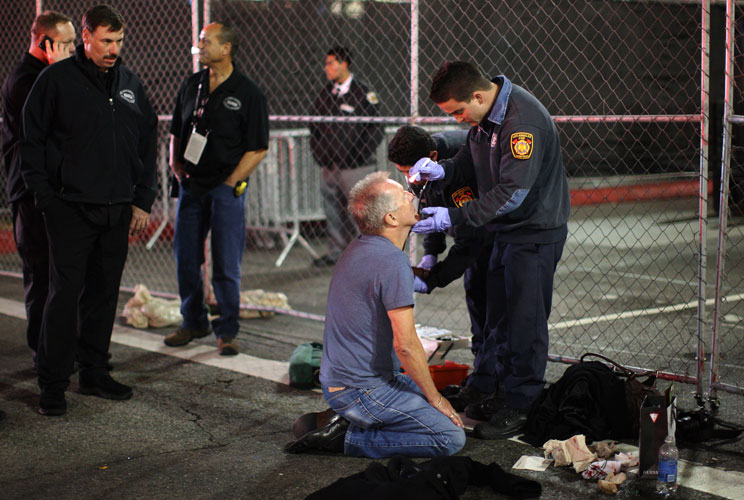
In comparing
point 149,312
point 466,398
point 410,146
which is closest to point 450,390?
point 466,398

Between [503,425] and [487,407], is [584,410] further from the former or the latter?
[487,407]

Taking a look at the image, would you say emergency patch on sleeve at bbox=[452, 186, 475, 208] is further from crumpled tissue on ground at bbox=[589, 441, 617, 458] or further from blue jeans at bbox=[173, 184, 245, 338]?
blue jeans at bbox=[173, 184, 245, 338]

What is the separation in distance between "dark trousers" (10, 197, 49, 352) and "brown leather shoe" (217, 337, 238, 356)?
4.03ft

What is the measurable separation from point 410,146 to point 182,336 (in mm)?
2573

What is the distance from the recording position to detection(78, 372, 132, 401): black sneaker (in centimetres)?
525

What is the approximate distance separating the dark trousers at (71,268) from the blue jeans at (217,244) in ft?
3.05

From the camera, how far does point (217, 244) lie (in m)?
6.14

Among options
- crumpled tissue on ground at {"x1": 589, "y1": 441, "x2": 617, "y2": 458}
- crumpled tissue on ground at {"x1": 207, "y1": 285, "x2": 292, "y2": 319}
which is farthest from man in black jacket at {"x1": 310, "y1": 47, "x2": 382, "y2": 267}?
crumpled tissue on ground at {"x1": 589, "y1": 441, "x2": 617, "y2": 458}

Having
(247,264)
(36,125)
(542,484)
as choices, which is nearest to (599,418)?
(542,484)

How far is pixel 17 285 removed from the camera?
888 cm

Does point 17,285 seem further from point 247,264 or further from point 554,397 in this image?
point 554,397

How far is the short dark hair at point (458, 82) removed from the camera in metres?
4.43

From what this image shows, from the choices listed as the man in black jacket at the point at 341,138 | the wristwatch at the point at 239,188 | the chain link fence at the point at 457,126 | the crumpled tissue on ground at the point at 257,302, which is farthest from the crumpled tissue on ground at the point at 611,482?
the man in black jacket at the point at 341,138

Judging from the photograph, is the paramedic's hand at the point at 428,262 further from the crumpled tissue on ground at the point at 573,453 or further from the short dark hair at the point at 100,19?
the short dark hair at the point at 100,19
